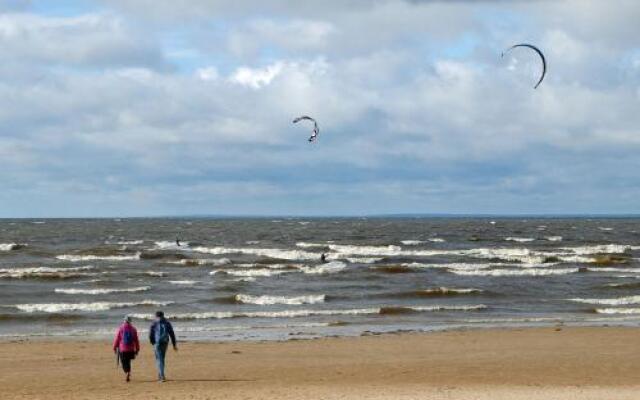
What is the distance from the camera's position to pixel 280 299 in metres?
36.5

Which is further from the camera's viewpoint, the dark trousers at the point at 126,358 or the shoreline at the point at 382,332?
the shoreline at the point at 382,332

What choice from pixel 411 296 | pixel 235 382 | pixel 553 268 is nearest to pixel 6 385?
pixel 235 382

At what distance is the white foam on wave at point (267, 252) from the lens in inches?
2417

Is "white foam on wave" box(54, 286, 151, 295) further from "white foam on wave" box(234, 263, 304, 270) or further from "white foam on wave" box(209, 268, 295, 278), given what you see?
"white foam on wave" box(234, 263, 304, 270)

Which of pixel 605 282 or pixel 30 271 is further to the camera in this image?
pixel 30 271

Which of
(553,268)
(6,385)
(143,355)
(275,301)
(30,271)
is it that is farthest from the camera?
(553,268)

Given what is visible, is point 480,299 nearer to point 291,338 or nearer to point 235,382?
point 291,338

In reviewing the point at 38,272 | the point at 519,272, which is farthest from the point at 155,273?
the point at 519,272

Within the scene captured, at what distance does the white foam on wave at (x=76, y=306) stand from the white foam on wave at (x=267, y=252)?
83.6 feet

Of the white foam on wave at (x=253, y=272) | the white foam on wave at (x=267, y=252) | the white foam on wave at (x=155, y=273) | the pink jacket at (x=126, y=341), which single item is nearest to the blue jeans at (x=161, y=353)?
the pink jacket at (x=126, y=341)

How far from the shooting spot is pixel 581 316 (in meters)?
32.1

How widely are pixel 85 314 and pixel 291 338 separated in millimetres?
9401

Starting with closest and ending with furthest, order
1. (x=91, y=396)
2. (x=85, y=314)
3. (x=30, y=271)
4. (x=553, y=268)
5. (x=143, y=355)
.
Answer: (x=91, y=396) → (x=143, y=355) → (x=85, y=314) → (x=30, y=271) → (x=553, y=268)

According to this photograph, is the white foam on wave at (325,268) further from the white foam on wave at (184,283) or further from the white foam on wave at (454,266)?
the white foam on wave at (184,283)
